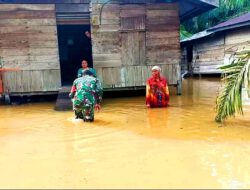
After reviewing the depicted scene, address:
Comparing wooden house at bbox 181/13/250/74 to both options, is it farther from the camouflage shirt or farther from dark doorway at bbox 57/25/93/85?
the camouflage shirt

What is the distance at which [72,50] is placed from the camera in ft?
50.3

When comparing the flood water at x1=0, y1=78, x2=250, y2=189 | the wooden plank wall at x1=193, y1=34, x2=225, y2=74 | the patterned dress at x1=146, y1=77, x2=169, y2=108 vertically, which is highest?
the wooden plank wall at x1=193, y1=34, x2=225, y2=74

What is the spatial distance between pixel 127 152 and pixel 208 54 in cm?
1561

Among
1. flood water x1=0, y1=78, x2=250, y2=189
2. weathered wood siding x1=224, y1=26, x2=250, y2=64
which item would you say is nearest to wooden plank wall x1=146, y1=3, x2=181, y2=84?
flood water x1=0, y1=78, x2=250, y2=189

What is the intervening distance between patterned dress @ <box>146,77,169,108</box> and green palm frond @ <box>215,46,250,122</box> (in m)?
2.66

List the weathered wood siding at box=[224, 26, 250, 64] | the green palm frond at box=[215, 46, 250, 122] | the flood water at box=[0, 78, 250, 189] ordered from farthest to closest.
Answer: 1. the weathered wood siding at box=[224, 26, 250, 64]
2. the green palm frond at box=[215, 46, 250, 122]
3. the flood water at box=[0, 78, 250, 189]

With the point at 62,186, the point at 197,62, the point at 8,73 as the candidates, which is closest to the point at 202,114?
the point at 62,186

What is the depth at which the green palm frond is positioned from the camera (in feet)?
17.1

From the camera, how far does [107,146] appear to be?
4516 millimetres

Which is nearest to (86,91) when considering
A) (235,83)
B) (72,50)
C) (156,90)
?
(156,90)

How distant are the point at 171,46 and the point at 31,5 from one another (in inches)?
179

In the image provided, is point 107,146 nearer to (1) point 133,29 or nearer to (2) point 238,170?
(2) point 238,170

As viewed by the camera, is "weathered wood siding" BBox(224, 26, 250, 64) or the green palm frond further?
"weathered wood siding" BBox(224, 26, 250, 64)

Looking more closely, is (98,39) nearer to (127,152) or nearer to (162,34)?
(162,34)
